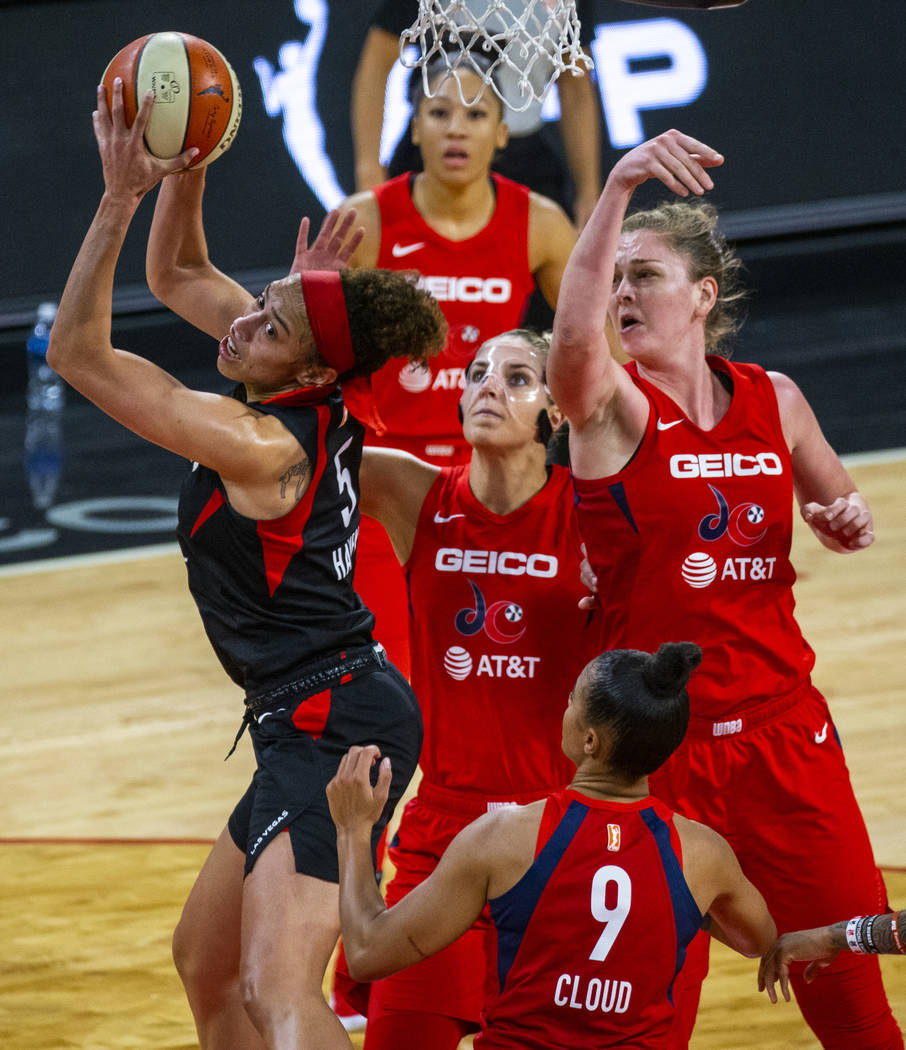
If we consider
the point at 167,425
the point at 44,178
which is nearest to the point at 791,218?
the point at 44,178

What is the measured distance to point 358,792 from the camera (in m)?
3.05

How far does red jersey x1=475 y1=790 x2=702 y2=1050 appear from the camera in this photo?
279cm

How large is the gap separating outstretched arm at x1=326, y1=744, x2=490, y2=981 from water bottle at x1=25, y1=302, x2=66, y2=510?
6.06m

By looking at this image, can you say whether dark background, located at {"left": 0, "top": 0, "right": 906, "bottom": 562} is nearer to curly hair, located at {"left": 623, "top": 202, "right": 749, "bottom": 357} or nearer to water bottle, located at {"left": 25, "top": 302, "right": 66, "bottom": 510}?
water bottle, located at {"left": 25, "top": 302, "right": 66, "bottom": 510}

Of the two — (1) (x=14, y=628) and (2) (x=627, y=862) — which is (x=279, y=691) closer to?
(2) (x=627, y=862)

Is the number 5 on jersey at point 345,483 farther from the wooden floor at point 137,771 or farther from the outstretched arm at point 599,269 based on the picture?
the wooden floor at point 137,771

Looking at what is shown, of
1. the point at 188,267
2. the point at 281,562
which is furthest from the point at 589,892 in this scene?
the point at 188,267

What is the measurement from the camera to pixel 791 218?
42.8 feet

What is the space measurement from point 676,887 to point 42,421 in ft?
26.5

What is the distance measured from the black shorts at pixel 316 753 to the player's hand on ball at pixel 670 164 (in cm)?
110

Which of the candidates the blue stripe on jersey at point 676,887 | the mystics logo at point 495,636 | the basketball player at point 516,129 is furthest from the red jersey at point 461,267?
the blue stripe on jersey at point 676,887

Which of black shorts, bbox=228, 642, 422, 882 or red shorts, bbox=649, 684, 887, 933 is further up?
black shorts, bbox=228, 642, 422, 882

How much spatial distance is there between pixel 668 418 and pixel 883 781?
8.40 feet

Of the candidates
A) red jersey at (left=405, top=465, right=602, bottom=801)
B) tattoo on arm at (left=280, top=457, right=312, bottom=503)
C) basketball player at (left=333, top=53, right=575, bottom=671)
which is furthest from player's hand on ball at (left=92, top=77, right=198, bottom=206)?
basketball player at (left=333, top=53, right=575, bottom=671)
